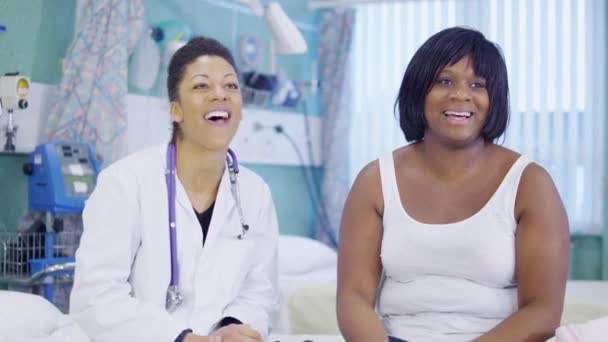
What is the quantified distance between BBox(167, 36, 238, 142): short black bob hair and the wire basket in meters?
1.00

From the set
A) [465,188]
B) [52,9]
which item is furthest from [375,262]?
A: [52,9]

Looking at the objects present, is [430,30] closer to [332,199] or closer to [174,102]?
[332,199]

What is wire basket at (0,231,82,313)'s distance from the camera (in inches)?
106

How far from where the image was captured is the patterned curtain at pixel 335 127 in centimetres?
468

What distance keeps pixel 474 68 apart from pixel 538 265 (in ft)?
1.35

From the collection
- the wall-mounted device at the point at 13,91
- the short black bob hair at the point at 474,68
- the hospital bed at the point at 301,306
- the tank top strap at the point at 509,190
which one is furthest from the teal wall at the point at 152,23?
the tank top strap at the point at 509,190

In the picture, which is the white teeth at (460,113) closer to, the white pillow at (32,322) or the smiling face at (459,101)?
the smiling face at (459,101)

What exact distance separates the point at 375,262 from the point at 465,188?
24 cm

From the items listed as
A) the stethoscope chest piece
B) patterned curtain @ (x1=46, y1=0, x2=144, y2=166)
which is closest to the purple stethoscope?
the stethoscope chest piece

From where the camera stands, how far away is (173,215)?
1809 mm

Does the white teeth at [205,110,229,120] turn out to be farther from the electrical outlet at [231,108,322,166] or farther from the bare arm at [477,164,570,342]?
the electrical outlet at [231,108,322,166]

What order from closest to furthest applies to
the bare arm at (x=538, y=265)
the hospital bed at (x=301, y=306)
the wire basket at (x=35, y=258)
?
the bare arm at (x=538, y=265) < the hospital bed at (x=301, y=306) < the wire basket at (x=35, y=258)

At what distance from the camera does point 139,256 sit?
180 centimetres

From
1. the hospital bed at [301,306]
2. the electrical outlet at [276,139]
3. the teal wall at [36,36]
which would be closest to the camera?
the hospital bed at [301,306]
